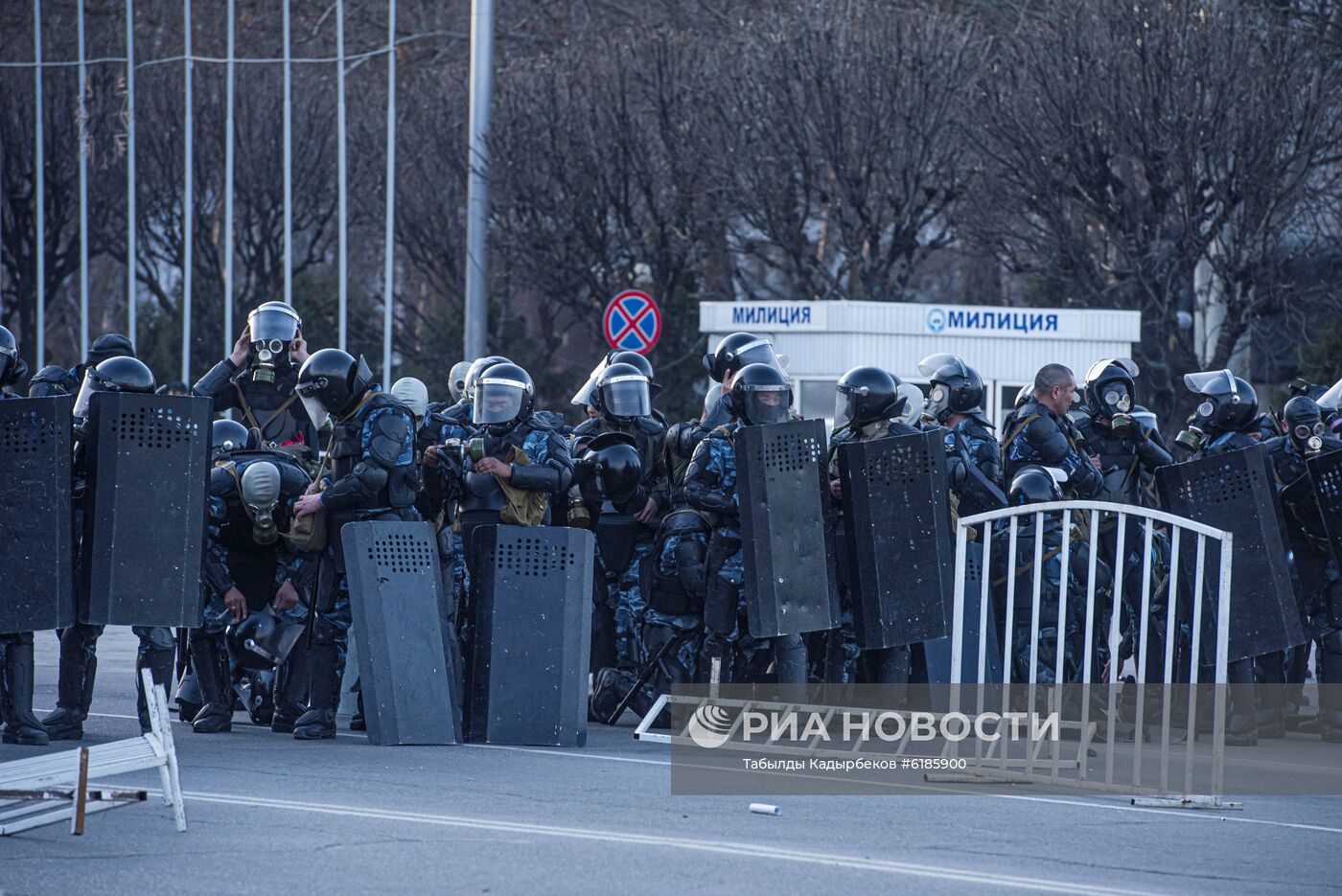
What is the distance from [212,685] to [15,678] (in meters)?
0.95

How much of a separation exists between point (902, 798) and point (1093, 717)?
9.50 feet

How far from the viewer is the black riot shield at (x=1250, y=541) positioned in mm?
9555

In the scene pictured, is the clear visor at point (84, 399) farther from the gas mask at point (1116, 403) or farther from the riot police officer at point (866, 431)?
the gas mask at point (1116, 403)

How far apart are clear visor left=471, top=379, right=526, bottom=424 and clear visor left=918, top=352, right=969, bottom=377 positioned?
2.48 m

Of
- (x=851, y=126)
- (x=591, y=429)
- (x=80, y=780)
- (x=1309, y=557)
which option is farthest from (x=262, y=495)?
(x=851, y=126)

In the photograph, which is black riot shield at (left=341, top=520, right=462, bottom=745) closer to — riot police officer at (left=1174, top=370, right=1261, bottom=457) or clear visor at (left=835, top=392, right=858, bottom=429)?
clear visor at (left=835, top=392, right=858, bottom=429)

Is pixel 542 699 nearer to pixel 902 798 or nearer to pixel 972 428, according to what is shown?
pixel 902 798

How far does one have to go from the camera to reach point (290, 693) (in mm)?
9430

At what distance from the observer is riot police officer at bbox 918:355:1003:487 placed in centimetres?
1033

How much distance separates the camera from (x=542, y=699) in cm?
896

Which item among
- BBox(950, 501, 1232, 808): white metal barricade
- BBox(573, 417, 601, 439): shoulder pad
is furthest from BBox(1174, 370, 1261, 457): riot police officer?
BBox(573, 417, 601, 439): shoulder pad

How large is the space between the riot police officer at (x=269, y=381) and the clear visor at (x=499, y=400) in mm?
976

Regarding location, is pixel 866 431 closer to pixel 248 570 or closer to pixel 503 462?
pixel 503 462

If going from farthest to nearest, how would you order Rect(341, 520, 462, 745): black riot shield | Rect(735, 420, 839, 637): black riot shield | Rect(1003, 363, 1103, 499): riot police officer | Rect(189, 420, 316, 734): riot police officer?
Rect(1003, 363, 1103, 499): riot police officer < Rect(189, 420, 316, 734): riot police officer < Rect(735, 420, 839, 637): black riot shield < Rect(341, 520, 462, 745): black riot shield
